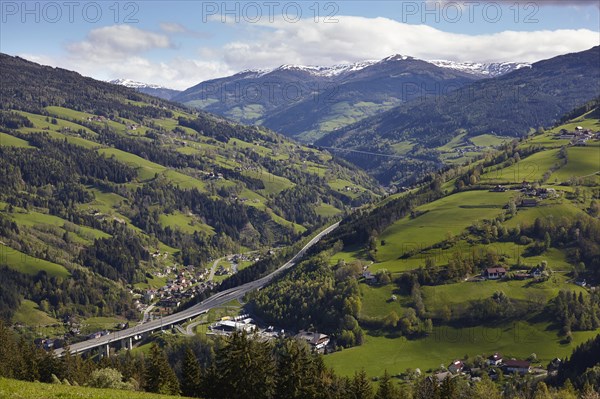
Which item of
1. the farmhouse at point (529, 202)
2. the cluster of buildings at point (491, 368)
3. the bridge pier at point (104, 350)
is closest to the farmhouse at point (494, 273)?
the cluster of buildings at point (491, 368)

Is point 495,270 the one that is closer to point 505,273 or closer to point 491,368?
point 505,273

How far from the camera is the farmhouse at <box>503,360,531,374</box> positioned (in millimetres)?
113125

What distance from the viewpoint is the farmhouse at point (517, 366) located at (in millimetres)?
113125

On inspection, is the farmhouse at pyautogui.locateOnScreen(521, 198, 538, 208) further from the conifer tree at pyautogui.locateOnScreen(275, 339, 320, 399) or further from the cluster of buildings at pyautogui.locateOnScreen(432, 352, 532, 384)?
the conifer tree at pyautogui.locateOnScreen(275, 339, 320, 399)

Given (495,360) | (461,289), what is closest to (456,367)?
(495,360)

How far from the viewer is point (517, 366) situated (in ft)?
375

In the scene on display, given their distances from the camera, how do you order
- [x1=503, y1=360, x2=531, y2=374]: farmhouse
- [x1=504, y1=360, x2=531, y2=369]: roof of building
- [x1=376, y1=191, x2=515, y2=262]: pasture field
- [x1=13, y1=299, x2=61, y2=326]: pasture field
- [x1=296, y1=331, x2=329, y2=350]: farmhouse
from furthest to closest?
[x1=13, y1=299, x2=61, y2=326]: pasture field
[x1=376, y1=191, x2=515, y2=262]: pasture field
[x1=296, y1=331, x2=329, y2=350]: farmhouse
[x1=504, y1=360, x2=531, y2=369]: roof of building
[x1=503, y1=360, x2=531, y2=374]: farmhouse

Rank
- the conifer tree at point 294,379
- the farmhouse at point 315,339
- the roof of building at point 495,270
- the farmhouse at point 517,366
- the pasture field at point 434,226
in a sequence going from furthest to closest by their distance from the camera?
the pasture field at point 434,226, the roof of building at point 495,270, the farmhouse at point 315,339, the farmhouse at point 517,366, the conifer tree at point 294,379

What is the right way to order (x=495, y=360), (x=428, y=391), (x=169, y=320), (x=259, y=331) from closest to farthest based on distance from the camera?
(x=428, y=391) < (x=495, y=360) < (x=259, y=331) < (x=169, y=320)

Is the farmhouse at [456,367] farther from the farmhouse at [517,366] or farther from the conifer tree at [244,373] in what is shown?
the conifer tree at [244,373]

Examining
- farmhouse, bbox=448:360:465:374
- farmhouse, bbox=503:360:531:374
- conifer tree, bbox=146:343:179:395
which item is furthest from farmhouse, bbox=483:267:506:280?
conifer tree, bbox=146:343:179:395

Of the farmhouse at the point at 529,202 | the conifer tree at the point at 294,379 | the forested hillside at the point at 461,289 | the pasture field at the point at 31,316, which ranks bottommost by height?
the pasture field at the point at 31,316

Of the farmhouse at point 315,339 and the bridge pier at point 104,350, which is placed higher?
the farmhouse at point 315,339

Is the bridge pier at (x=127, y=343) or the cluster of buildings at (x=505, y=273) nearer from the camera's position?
the cluster of buildings at (x=505, y=273)
